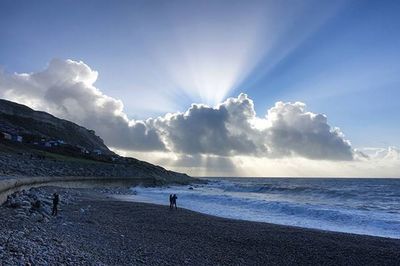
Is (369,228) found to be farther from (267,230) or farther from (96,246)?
(96,246)

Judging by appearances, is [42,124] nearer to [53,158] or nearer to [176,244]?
[53,158]

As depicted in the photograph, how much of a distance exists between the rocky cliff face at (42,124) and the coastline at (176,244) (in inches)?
5174

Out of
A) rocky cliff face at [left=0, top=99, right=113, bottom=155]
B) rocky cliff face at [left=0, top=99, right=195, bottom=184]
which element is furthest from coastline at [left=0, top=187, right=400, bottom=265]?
rocky cliff face at [left=0, top=99, right=113, bottom=155]

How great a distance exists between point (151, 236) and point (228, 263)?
610 centimetres

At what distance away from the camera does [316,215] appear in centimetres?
3688

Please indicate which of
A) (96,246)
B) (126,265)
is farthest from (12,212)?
(126,265)

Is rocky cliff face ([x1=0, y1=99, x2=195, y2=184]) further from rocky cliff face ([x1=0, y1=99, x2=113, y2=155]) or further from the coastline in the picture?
the coastline

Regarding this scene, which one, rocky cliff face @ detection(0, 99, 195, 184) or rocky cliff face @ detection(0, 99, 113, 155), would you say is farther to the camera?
rocky cliff face @ detection(0, 99, 113, 155)

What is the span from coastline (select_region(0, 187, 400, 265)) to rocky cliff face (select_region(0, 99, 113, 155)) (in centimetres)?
13142

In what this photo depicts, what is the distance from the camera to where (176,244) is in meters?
19.4

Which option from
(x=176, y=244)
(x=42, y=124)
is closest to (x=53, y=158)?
(x=42, y=124)

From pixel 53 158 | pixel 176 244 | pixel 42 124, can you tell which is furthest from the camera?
pixel 42 124

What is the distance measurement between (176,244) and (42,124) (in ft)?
537

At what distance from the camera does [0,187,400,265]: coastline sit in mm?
13453
